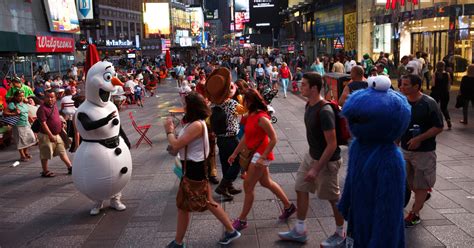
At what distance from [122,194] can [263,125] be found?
3.18m

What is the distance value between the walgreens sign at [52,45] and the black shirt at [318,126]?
23.7 metres

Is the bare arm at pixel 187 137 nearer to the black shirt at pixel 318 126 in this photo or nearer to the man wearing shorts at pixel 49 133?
the black shirt at pixel 318 126

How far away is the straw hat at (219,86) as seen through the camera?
692cm

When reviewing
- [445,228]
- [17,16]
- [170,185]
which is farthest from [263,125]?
[17,16]

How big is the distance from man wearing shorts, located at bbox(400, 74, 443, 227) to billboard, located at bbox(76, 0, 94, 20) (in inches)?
1352

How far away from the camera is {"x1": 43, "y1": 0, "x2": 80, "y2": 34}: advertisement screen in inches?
1378

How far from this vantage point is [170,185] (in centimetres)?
766

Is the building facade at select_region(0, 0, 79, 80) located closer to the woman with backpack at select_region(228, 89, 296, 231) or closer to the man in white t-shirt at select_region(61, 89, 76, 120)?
the man in white t-shirt at select_region(61, 89, 76, 120)

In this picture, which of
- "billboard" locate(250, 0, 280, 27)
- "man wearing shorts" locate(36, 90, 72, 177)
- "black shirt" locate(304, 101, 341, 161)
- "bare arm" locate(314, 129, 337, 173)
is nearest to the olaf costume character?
"man wearing shorts" locate(36, 90, 72, 177)

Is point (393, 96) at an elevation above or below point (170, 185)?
above

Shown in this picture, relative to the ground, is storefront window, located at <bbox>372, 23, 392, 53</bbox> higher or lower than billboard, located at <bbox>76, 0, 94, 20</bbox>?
lower

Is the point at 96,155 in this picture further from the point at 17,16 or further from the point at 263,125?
the point at 17,16

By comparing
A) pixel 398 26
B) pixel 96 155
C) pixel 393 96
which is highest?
pixel 398 26

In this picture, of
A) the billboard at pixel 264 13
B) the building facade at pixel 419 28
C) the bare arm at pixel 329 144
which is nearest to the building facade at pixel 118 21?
the billboard at pixel 264 13
